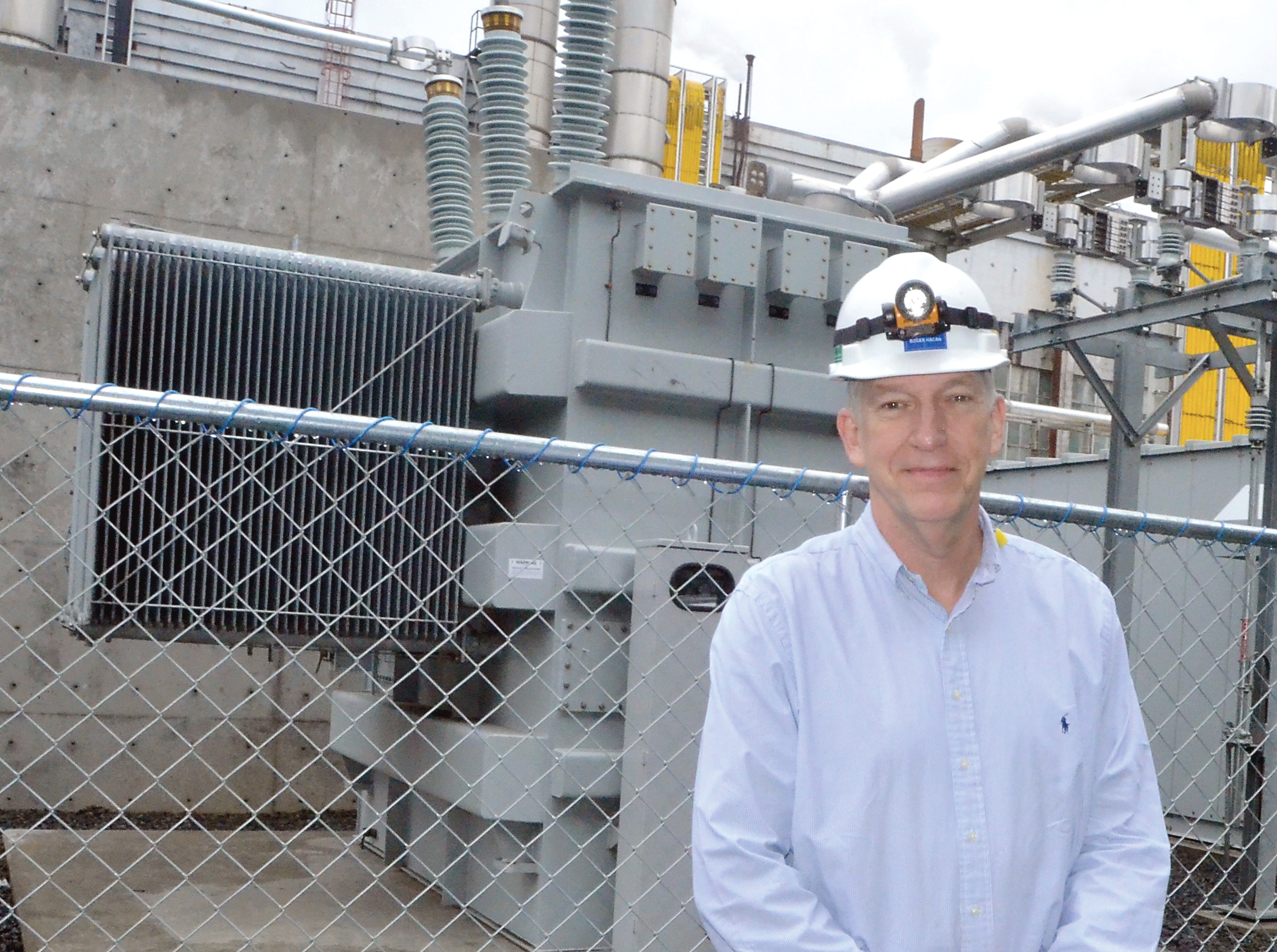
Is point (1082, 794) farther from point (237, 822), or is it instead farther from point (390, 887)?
point (237, 822)

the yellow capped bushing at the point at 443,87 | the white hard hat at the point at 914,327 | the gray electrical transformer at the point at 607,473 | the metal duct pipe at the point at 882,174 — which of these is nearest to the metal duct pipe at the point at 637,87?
the metal duct pipe at the point at 882,174

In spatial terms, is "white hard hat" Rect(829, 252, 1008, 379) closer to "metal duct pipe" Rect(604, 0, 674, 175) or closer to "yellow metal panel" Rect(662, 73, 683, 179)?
"metal duct pipe" Rect(604, 0, 674, 175)

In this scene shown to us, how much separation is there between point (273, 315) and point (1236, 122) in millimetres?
6432

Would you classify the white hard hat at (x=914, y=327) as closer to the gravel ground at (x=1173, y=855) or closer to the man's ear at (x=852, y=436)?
the man's ear at (x=852, y=436)

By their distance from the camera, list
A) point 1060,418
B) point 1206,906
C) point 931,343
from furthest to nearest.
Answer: point 1060,418
point 1206,906
point 931,343

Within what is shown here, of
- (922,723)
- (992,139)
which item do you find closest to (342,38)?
(992,139)

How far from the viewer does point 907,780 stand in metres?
1.51

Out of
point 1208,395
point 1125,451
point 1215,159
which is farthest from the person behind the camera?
point 1208,395

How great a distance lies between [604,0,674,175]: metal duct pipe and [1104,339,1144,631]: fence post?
4850mm

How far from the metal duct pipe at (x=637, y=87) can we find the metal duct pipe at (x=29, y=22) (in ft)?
14.7

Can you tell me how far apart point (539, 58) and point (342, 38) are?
6.86 feet

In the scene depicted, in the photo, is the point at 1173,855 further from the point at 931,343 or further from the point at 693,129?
the point at 693,129

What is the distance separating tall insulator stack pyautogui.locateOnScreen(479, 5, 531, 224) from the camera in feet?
15.5

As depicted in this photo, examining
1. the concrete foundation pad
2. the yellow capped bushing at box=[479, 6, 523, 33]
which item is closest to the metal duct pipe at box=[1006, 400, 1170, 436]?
the yellow capped bushing at box=[479, 6, 523, 33]
